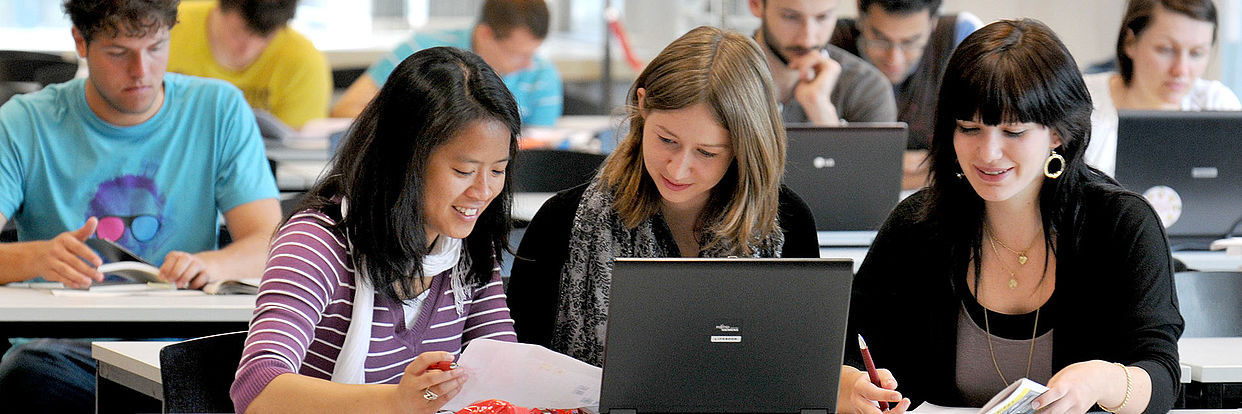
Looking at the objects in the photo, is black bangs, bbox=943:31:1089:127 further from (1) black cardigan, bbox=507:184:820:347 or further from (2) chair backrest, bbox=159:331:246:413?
(2) chair backrest, bbox=159:331:246:413

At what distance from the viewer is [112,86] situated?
96.2 inches

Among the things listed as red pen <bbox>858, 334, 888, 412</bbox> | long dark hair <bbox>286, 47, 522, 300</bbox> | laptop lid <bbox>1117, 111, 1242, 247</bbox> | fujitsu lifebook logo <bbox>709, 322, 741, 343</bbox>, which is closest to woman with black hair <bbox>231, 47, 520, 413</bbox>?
long dark hair <bbox>286, 47, 522, 300</bbox>

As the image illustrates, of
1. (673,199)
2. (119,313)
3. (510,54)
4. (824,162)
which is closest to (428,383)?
(673,199)

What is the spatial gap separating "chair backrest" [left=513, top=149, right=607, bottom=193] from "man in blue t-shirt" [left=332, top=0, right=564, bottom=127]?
1079 millimetres

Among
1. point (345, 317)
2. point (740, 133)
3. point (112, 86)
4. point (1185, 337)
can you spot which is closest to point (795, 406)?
Answer: point (740, 133)

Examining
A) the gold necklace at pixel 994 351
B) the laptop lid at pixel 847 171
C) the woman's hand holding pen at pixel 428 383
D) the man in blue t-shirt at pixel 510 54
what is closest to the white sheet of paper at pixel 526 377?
the woman's hand holding pen at pixel 428 383

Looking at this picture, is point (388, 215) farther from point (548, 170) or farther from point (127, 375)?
point (548, 170)

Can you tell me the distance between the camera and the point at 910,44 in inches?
155

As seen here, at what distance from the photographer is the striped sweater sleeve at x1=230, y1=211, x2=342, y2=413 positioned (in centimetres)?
142

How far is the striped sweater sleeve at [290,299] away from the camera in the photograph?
1.42m

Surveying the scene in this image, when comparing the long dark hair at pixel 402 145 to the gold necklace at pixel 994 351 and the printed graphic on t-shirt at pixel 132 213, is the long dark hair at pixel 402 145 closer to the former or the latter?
the gold necklace at pixel 994 351

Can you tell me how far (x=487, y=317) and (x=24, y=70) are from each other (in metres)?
3.37

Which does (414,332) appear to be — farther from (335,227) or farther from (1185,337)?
(1185,337)

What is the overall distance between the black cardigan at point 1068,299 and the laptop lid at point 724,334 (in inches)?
15.5
